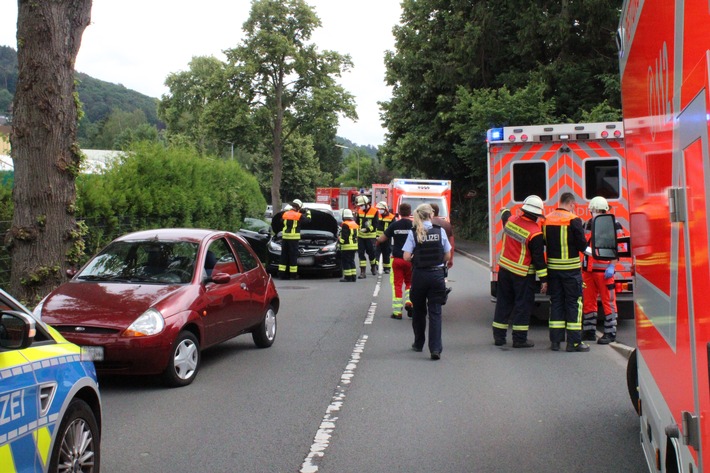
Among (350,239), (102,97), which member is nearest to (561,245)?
(350,239)

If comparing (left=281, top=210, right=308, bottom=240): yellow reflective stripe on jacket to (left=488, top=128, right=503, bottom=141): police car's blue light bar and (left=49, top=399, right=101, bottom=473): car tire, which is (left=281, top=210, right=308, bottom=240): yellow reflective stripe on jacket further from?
(left=49, top=399, right=101, bottom=473): car tire

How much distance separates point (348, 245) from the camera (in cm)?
1922

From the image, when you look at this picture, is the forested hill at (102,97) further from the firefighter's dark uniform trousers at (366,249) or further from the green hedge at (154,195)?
the firefighter's dark uniform trousers at (366,249)

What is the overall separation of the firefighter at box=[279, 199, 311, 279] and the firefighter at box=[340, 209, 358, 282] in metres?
0.92

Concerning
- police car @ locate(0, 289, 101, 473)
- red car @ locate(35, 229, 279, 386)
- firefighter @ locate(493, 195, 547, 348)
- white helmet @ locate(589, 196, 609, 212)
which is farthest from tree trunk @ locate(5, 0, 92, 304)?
white helmet @ locate(589, 196, 609, 212)

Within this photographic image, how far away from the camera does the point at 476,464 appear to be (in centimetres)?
550

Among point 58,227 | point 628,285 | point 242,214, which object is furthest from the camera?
point 242,214

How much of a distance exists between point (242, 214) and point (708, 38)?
23.4 meters

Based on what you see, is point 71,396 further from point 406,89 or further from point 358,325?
point 406,89

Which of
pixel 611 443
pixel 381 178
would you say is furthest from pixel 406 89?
pixel 381 178

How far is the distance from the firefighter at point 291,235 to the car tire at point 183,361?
10.7 meters

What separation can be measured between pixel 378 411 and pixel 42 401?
142 inches

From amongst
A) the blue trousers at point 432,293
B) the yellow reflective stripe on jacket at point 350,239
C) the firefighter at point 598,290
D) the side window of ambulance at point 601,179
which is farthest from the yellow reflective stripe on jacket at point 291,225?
the blue trousers at point 432,293

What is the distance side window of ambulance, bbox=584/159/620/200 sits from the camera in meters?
12.6
